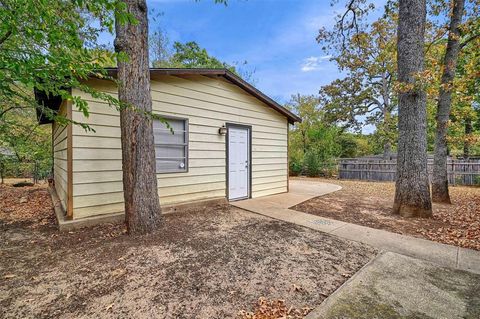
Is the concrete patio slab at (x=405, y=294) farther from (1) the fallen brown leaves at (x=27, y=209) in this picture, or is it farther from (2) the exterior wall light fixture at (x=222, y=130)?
(1) the fallen brown leaves at (x=27, y=209)

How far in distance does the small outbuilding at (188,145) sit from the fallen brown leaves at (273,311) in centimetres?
334

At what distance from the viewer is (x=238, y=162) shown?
630cm

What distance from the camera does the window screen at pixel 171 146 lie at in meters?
4.81

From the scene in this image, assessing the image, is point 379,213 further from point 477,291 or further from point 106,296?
point 106,296

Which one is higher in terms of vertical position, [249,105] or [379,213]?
[249,105]

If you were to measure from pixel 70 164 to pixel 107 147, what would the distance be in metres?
0.62

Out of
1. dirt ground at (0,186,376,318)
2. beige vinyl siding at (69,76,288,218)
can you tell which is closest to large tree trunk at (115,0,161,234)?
dirt ground at (0,186,376,318)

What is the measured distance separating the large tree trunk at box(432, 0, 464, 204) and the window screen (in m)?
6.49

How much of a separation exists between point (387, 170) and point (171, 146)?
1057 cm

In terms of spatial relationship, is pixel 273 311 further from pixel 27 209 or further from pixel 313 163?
pixel 313 163

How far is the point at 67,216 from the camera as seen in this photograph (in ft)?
12.6

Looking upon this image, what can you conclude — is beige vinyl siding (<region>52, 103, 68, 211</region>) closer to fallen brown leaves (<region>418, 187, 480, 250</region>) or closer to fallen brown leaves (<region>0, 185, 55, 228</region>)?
fallen brown leaves (<region>0, 185, 55, 228</region>)

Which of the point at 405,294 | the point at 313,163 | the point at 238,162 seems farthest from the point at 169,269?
the point at 313,163

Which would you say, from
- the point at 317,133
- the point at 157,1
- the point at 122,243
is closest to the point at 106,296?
the point at 122,243
